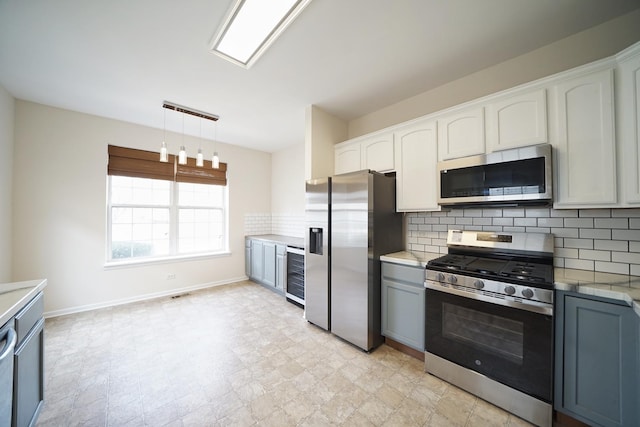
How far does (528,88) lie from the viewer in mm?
1771

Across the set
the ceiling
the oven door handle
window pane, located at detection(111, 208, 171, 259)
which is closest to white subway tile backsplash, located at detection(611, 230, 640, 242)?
the oven door handle

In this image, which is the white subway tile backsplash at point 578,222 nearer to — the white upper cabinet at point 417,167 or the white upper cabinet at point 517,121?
the white upper cabinet at point 517,121

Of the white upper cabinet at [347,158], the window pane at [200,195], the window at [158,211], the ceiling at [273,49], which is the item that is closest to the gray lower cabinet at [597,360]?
the ceiling at [273,49]

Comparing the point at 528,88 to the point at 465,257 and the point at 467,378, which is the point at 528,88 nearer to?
the point at 465,257

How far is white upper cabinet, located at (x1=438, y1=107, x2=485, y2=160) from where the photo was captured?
201cm

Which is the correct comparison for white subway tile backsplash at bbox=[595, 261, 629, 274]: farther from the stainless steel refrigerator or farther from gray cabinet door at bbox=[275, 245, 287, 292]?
gray cabinet door at bbox=[275, 245, 287, 292]

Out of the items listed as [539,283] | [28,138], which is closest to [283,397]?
[539,283]

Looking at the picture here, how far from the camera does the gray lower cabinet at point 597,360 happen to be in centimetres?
126

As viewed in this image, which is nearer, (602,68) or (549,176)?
(602,68)

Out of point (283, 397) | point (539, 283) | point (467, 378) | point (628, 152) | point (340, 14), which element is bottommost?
point (283, 397)

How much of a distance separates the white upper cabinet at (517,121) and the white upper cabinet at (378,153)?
90cm

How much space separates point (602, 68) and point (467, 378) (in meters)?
2.31

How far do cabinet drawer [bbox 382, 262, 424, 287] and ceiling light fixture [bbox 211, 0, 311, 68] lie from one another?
219cm

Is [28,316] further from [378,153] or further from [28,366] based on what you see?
[378,153]
